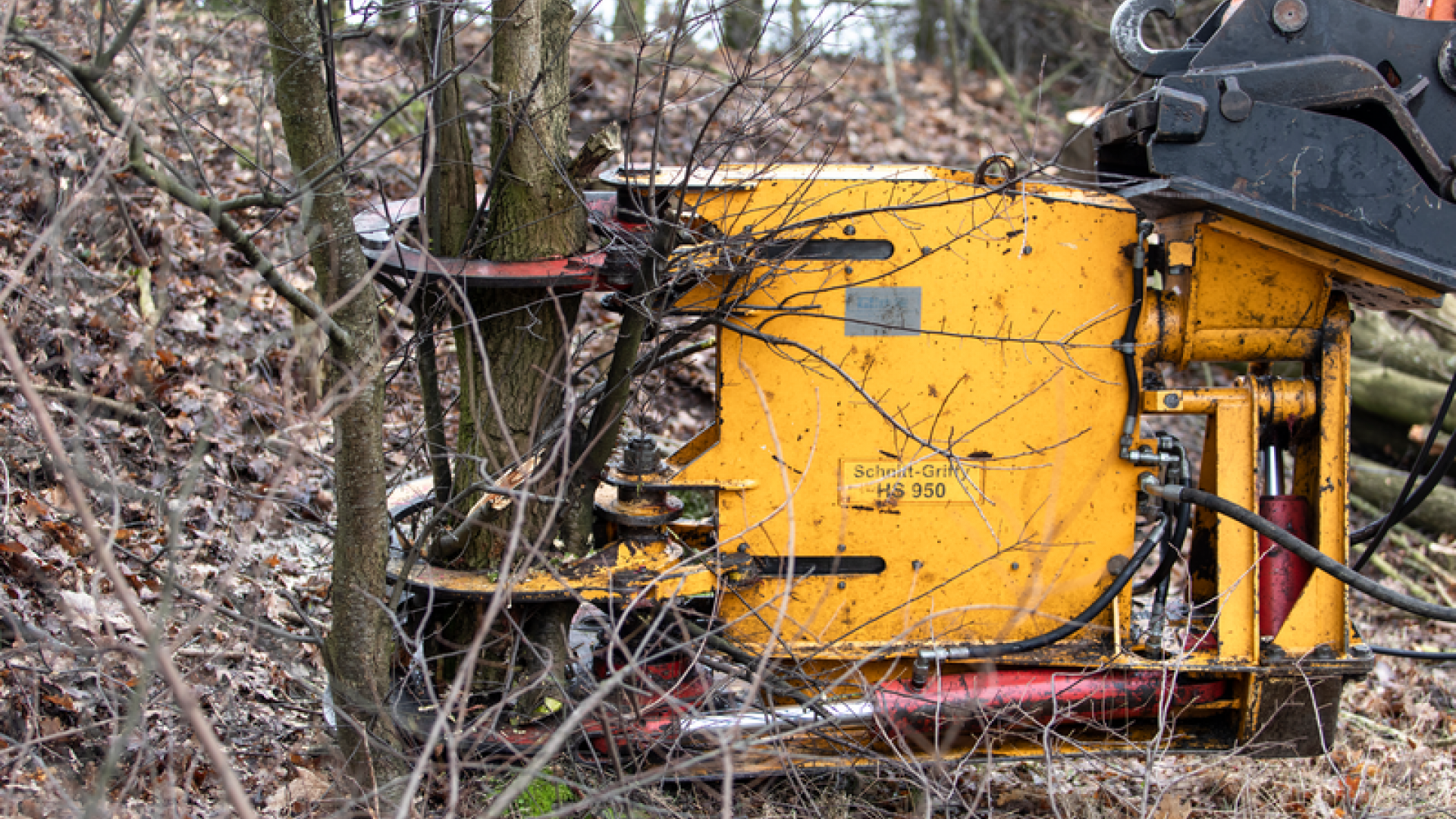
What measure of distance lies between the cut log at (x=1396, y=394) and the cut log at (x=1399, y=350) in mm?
84

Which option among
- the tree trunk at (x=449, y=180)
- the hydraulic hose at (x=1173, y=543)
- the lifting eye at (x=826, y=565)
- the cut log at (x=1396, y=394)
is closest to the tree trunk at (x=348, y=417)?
the tree trunk at (x=449, y=180)

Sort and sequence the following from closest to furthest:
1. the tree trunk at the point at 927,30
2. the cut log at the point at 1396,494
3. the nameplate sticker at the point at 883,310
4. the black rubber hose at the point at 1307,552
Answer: the black rubber hose at the point at 1307,552
the nameplate sticker at the point at 883,310
the cut log at the point at 1396,494
the tree trunk at the point at 927,30

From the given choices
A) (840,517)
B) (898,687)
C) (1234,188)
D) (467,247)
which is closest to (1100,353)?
(1234,188)

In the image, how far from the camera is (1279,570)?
3.39 meters

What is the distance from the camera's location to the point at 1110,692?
11.0 feet

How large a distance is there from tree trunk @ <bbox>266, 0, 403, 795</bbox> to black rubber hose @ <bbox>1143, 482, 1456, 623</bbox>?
2.37 m

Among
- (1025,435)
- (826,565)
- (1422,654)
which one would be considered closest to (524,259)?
(826,565)

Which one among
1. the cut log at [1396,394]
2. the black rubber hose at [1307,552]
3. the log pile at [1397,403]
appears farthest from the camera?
Result: the cut log at [1396,394]

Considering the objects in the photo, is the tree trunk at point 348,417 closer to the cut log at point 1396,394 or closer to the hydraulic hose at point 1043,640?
the hydraulic hose at point 1043,640

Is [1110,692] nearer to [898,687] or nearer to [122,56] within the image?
[898,687]

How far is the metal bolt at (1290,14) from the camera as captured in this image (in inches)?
117

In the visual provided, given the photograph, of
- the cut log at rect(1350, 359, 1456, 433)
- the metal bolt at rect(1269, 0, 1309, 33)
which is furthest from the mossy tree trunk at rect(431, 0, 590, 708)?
the cut log at rect(1350, 359, 1456, 433)

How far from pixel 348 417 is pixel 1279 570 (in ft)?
9.53

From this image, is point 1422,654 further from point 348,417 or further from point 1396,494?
point 348,417
